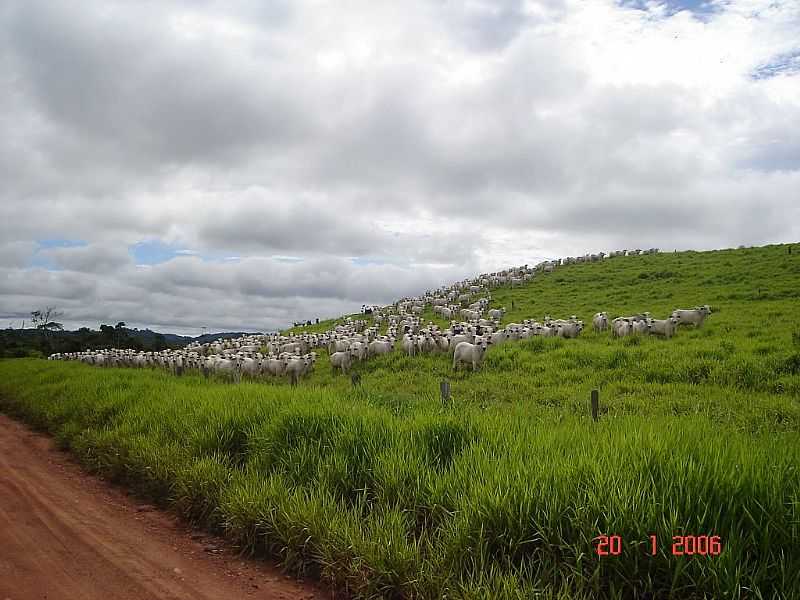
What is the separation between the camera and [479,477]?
17.5 ft

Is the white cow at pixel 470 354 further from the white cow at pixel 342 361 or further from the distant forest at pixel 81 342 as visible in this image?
the distant forest at pixel 81 342

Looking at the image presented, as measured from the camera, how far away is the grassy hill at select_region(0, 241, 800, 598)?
13.1ft

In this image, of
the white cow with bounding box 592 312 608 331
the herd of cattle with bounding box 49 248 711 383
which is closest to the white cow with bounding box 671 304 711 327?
the herd of cattle with bounding box 49 248 711 383

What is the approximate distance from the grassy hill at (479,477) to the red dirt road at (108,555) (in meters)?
0.30

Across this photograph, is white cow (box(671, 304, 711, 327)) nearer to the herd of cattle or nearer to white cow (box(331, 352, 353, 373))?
the herd of cattle

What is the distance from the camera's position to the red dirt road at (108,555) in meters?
4.96

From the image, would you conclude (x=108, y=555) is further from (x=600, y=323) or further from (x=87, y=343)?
(x=87, y=343)

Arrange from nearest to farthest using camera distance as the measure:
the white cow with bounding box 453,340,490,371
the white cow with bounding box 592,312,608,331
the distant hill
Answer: the white cow with bounding box 453,340,490,371 → the white cow with bounding box 592,312,608,331 → the distant hill

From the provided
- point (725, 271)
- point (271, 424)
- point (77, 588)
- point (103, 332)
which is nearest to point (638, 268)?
point (725, 271)

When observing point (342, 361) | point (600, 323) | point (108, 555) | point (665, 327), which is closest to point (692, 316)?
point (665, 327)

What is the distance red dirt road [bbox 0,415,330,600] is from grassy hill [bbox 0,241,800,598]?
1.00 feet

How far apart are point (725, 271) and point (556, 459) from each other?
31.5 metres

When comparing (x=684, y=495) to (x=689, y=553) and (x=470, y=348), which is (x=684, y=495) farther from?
(x=470, y=348)
